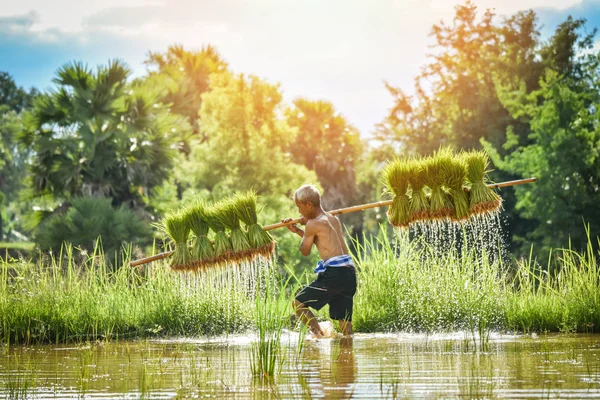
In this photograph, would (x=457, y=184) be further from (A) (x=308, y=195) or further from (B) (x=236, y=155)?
(B) (x=236, y=155)

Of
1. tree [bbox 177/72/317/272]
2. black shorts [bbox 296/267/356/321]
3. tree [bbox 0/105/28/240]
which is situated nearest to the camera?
black shorts [bbox 296/267/356/321]

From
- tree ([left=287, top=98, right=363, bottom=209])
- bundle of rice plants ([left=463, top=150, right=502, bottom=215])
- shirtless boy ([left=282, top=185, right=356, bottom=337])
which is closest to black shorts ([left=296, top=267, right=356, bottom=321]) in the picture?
shirtless boy ([left=282, top=185, right=356, bottom=337])

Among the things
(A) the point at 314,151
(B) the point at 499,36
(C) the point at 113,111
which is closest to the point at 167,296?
(C) the point at 113,111

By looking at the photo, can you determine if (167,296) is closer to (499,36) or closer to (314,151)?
(499,36)

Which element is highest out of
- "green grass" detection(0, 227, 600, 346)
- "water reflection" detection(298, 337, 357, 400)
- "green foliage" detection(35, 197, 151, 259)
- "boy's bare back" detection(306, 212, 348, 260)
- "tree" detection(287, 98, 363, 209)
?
"tree" detection(287, 98, 363, 209)

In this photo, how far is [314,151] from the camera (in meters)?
51.3

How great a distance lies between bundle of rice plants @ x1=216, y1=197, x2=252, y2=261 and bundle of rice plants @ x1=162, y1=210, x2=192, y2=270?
49 centimetres

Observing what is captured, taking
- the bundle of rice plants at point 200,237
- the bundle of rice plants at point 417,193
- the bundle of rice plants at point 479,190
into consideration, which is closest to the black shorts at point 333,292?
the bundle of rice plants at point 417,193

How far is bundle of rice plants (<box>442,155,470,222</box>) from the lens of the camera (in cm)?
1005

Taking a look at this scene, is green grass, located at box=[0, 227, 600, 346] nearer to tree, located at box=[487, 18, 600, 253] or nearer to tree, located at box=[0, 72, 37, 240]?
tree, located at box=[487, 18, 600, 253]

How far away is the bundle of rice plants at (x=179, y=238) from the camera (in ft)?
33.2

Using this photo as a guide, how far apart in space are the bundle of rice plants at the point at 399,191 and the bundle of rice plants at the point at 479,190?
2.49 feet

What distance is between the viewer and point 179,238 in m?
10.2

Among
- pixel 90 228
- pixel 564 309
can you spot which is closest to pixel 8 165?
pixel 90 228
